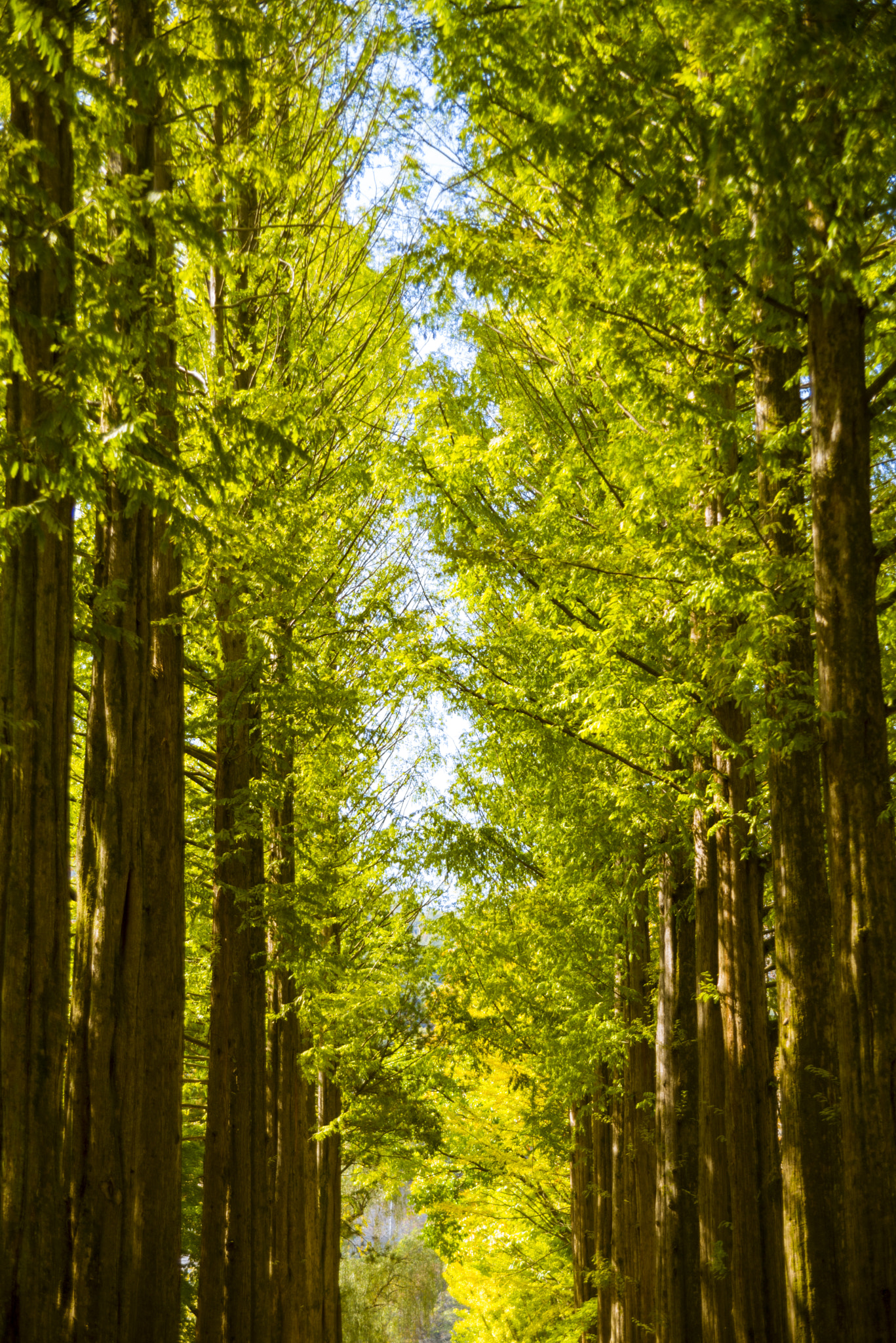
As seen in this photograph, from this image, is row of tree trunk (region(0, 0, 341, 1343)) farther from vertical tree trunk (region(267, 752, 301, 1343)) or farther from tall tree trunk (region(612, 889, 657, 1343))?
tall tree trunk (region(612, 889, 657, 1343))

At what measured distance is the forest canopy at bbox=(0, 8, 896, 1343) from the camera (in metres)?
5.47

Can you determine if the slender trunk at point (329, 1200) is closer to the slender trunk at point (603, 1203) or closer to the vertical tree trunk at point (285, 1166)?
the vertical tree trunk at point (285, 1166)

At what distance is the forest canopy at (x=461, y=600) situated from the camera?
547 cm

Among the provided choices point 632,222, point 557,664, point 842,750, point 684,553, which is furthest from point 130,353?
point 557,664

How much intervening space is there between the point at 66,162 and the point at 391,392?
7.47 meters

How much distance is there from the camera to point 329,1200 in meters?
19.2

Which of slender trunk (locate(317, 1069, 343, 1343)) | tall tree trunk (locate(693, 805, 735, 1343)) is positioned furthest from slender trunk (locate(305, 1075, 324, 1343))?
tall tree trunk (locate(693, 805, 735, 1343))

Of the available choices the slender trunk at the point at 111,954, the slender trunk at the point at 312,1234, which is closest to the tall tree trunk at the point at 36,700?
the slender trunk at the point at 111,954

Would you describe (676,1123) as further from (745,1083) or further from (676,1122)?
(745,1083)

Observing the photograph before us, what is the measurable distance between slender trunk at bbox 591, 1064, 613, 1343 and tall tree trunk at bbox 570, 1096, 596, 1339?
13.1 inches

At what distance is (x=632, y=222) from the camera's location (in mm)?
6312

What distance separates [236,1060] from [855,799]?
730 cm

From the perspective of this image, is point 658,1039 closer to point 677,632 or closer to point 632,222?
point 677,632

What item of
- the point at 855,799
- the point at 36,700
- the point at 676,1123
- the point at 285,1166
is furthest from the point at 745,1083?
the point at 285,1166
